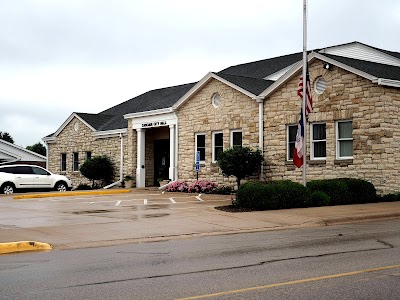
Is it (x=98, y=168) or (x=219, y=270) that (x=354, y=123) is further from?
(x=98, y=168)

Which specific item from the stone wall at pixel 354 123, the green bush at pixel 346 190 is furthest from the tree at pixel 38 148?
the green bush at pixel 346 190

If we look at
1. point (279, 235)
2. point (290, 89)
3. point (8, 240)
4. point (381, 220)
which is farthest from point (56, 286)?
point (290, 89)

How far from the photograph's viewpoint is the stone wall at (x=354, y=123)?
22.0 meters

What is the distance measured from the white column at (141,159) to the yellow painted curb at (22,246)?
71.3 feet

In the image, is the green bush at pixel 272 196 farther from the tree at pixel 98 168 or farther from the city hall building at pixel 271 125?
the tree at pixel 98 168

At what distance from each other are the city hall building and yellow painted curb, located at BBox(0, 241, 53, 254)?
14366 millimetres

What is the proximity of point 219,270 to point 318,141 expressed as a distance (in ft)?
53.2

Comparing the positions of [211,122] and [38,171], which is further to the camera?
[38,171]

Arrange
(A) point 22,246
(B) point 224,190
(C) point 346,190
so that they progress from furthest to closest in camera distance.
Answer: (B) point 224,190, (C) point 346,190, (A) point 22,246

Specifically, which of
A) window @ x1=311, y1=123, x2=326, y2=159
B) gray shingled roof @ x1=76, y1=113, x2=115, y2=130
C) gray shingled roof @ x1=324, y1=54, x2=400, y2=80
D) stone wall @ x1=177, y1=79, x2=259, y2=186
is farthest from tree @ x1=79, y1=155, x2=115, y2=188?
gray shingled roof @ x1=324, y1=54, x2=400, y2=80

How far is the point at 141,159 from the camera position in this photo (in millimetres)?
33750

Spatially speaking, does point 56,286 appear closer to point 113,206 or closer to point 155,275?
point 155,275

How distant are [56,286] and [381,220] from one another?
11430 mm

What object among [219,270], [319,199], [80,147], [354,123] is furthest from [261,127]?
[219,270]
